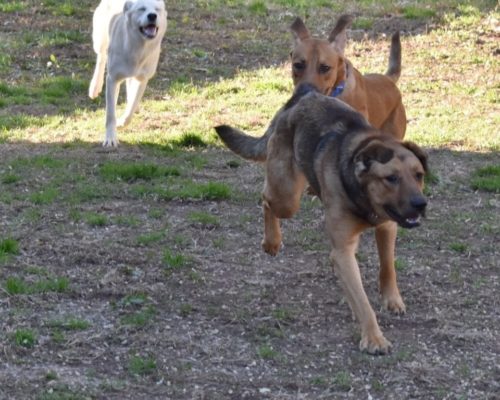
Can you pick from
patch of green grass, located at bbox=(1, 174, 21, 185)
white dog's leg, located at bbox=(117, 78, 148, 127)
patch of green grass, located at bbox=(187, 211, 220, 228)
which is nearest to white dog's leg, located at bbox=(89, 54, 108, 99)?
white dog's leg, located at bbox=(117, 78, 148, 127)

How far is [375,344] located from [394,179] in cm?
87

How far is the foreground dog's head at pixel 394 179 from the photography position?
5.38 metres

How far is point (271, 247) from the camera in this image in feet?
22.8

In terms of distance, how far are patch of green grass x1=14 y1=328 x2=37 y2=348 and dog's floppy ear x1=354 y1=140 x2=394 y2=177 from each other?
187 centimetres

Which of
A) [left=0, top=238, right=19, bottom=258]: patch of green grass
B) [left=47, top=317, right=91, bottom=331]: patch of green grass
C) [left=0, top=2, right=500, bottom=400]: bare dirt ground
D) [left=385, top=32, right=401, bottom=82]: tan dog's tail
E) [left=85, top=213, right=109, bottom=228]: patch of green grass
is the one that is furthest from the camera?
[left=385, top=32, right=401, bottom=82]: tan dog's tail

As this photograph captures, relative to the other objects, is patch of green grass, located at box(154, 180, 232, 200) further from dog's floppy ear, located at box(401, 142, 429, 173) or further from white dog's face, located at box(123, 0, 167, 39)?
dog's floppy ear, located at box(401, 142, 429, 173)

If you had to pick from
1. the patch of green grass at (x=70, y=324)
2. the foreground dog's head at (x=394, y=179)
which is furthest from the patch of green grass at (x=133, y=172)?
the foreground dog's head at (x=394, y=179)

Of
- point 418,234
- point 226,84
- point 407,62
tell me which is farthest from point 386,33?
point 418,234

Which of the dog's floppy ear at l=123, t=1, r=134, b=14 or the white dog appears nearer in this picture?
the white dog

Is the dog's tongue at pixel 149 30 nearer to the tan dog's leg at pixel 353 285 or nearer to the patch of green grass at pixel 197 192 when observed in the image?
the patch of green grass at pixel 197 192

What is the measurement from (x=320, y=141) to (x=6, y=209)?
9.07ft

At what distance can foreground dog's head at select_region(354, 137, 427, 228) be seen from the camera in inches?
212

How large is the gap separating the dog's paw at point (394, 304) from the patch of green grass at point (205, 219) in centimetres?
179

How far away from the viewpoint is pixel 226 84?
12070mm
